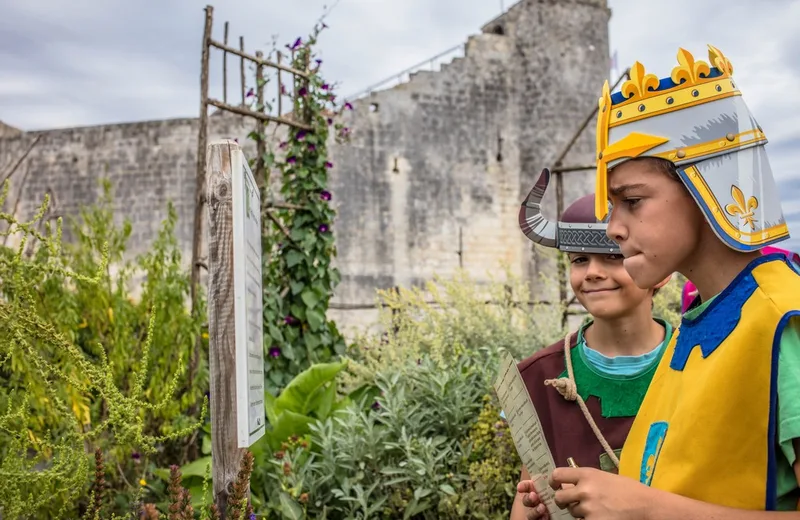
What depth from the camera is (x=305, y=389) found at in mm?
3807

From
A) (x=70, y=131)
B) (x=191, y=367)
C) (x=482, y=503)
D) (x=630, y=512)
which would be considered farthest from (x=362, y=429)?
(x=70, y=131)

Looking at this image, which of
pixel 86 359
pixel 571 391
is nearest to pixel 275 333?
pixel 86 359

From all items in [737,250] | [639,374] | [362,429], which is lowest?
[362,429]

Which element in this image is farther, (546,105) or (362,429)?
(546,105)

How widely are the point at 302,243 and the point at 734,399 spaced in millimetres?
4546

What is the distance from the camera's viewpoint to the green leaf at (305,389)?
378cm

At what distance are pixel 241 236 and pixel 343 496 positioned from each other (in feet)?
4.63

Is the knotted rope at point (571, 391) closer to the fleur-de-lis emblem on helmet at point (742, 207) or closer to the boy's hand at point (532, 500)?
the boy's hand at point (532, 500)

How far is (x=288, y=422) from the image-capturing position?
11.6 ft

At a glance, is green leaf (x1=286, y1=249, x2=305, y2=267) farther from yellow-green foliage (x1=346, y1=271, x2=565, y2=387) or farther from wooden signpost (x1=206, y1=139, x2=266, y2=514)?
wooden signpost (x1=206, y1=139, x2=266, y2=514)

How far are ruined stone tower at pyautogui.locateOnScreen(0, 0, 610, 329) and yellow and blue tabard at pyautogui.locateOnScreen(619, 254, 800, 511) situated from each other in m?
10.6

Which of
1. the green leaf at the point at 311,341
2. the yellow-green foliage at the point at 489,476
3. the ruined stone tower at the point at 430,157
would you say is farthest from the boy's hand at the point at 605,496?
the ruined stone tower at the point at 430,157

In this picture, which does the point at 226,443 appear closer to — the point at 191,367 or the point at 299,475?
the point at 299,475

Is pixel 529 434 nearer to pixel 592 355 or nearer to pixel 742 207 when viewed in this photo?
pixel 592 355
